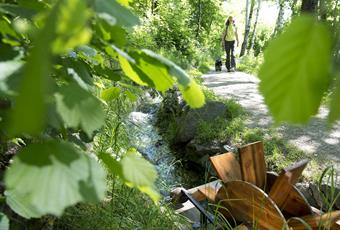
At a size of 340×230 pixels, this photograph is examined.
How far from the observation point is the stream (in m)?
5.30

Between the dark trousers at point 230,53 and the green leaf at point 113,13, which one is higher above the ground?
the green leaf at point 113,13

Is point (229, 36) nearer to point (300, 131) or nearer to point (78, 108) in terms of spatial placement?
point (300, 131)

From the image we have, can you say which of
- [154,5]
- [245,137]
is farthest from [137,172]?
[154,5]

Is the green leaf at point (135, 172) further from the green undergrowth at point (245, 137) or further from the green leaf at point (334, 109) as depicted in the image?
the green undergrowth at point (245, 137)

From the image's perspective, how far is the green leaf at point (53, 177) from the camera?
35 cm

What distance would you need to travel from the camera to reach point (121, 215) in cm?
266

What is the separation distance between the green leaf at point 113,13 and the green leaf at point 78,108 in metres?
0.09

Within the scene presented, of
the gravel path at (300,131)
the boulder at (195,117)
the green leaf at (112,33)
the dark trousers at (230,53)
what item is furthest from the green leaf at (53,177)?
the dark trousers at (230,53)

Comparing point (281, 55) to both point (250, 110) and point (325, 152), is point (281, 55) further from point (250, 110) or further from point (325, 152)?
point (250, 110)

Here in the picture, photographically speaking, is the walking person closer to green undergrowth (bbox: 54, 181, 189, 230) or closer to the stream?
the stream

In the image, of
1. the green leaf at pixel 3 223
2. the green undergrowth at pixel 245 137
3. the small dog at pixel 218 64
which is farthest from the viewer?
the small dog at pixel 218 64

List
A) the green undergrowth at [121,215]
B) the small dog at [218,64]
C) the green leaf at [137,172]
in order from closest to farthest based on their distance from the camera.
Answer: the green leaf at [137,172]
the green undergrowth at [121,215]
the small dog at [218,64]

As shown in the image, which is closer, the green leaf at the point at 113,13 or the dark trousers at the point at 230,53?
the green leaf at the point at 113,13

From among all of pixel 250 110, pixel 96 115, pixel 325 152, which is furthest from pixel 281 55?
pixel 250 110
